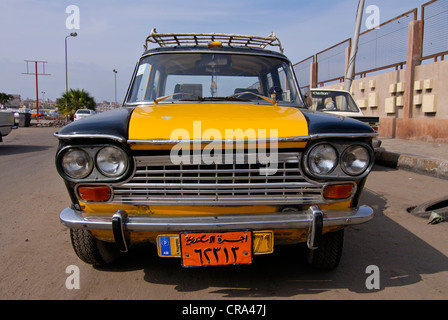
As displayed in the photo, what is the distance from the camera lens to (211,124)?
2023mm

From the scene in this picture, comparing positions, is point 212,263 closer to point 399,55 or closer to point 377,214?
point 377,214

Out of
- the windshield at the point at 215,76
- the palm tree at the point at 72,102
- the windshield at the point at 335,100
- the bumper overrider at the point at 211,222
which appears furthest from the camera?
the palm tree at the point at 72,102

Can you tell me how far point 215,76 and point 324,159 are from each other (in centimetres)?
162

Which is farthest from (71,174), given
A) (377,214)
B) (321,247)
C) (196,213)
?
(377,214)

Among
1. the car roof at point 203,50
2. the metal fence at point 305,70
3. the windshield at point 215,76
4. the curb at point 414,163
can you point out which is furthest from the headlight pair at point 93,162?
the metal fence at point 305,70

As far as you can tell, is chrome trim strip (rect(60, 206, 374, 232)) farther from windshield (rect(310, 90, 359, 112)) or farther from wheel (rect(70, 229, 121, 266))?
windshield (rect(310, 90, 359, 112))

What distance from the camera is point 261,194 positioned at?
6.66 ft

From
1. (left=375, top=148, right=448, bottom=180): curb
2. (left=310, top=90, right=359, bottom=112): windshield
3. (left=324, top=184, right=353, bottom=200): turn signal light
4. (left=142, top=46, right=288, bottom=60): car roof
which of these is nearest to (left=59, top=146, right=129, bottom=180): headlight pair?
(left=324, top=184, right=353, bottom=200): turn signal light

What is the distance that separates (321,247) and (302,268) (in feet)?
0.99

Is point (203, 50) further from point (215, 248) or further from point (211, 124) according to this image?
point (215, 248)

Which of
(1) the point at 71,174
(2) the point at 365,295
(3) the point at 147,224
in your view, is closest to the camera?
(3) the point at 147,224

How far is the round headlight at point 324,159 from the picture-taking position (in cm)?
206

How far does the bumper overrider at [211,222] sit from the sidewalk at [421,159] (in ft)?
17.3

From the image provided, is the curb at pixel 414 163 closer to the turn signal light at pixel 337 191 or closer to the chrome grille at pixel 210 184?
the turn signal light at pixel 337 191
